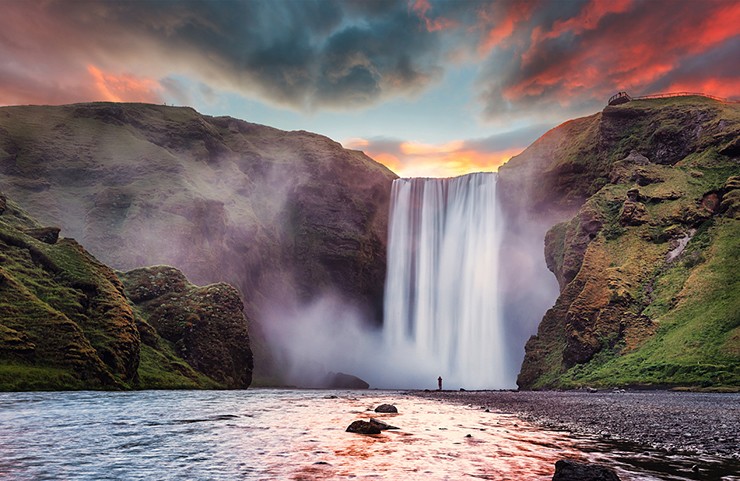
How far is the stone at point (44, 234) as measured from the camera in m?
57.1

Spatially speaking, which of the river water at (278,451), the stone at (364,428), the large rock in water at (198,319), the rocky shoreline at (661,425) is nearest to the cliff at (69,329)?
the large rock in water at (198,319)

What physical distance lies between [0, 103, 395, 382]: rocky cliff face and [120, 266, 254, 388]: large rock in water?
17797mm

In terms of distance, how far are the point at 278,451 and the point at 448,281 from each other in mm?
97211

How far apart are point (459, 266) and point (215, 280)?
57115 millimetres

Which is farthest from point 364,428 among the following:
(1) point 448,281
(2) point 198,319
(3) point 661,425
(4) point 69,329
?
(1) point 448,281

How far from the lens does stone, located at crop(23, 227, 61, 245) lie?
187 ft

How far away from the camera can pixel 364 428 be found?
677 inches

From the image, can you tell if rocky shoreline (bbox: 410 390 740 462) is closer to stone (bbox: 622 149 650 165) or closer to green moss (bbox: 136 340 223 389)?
green moss (bbox: 136 340 223 389)

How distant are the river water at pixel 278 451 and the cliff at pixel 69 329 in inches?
919

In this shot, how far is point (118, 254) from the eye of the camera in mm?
90438

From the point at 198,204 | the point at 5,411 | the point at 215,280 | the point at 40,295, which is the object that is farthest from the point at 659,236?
the point at 198,204

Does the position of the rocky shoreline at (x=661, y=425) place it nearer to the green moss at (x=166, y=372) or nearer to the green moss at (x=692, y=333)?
the green moss at (x=692, y=333)

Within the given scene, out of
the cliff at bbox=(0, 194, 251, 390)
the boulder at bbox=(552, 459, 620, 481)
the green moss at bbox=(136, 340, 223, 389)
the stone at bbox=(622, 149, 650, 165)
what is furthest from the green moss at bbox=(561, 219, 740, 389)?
the cliff at bbox=(0, 194, 251, 390)

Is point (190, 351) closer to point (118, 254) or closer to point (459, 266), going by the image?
point (118, 254)
